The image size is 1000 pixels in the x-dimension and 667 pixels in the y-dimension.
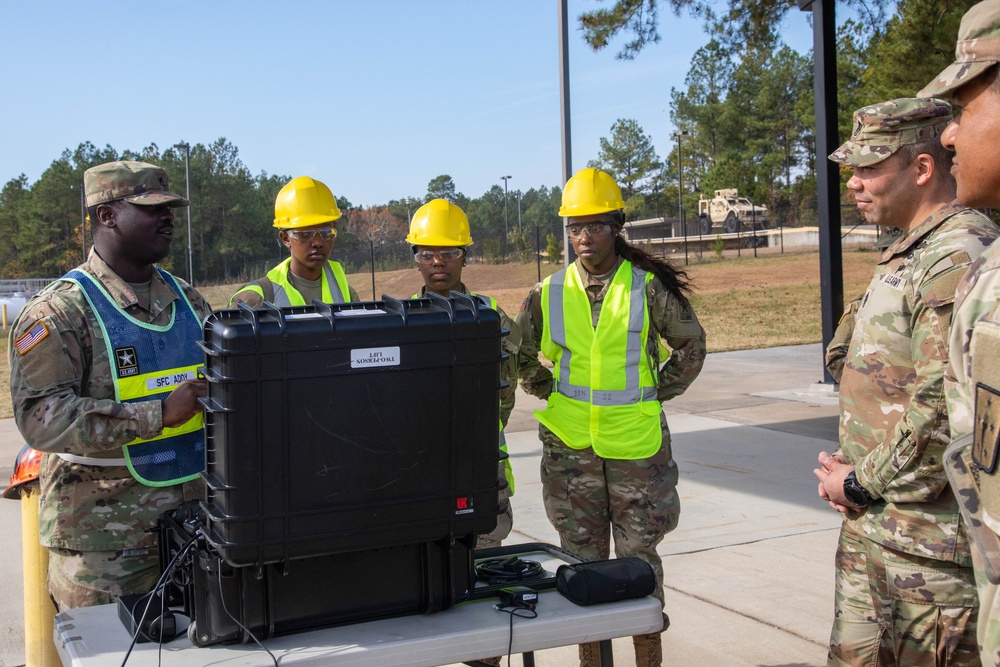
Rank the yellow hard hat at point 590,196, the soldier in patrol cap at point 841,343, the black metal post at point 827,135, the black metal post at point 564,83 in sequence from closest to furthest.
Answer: the soldier in patrol cap at point 841,343
the yellow hard hat at point 590,196
the black metal post at point 564,83
the black metal post at point 827,135

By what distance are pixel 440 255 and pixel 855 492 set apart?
187 cm

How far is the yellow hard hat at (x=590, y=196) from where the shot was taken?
3973 millimetres

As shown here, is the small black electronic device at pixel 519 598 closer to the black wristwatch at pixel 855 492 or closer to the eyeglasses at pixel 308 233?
the black wristwatch at pixel 855 492

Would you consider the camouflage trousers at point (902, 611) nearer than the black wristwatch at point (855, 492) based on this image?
Yes

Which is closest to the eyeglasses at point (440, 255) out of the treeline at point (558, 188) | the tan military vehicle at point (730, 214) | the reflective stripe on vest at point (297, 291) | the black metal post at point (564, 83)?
the reflective stripe on vest at point (297, 291)

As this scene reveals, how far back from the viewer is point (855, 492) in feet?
8.89

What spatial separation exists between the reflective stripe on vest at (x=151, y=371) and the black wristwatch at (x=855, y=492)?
1891mm

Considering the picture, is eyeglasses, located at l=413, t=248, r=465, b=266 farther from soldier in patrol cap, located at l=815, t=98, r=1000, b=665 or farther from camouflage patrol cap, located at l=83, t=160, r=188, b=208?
soldier in patrol cap, located at l=815, t=98, r=1000, b=665

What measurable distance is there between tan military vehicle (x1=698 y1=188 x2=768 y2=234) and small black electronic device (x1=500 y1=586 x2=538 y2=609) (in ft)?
190

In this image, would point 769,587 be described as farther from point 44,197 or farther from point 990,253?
point 44,197

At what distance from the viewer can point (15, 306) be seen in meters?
34.6

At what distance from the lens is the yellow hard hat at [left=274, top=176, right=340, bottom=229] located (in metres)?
4.31

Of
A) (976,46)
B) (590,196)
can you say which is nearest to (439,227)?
(590,196)

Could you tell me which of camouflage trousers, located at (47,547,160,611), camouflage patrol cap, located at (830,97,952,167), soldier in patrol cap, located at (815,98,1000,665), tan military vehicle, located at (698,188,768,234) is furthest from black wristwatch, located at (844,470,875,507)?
tan military vehicle, located at (698,188,768,234)
